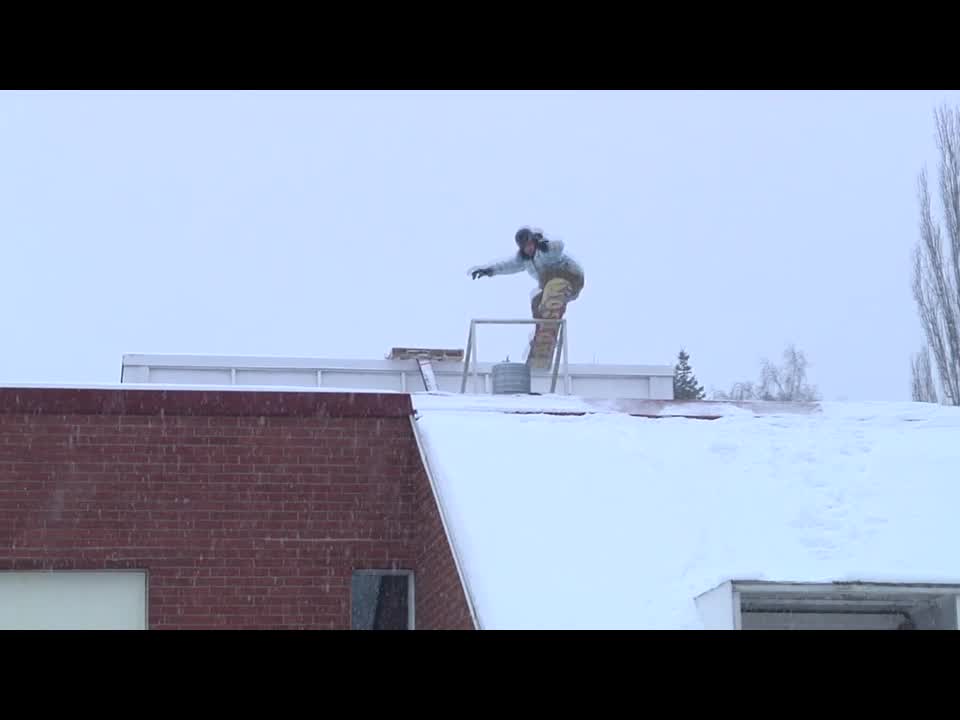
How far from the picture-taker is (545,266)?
17016mm

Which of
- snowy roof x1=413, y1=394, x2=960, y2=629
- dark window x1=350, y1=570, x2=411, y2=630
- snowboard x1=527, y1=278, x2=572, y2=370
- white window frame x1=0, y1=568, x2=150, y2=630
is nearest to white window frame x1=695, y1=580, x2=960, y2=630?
snowy roof x1=413, y1=394, x2=960, y2=629

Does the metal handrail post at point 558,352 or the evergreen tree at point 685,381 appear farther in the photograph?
the evergreen tree at point 685,381

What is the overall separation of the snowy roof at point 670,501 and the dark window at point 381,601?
50.8 inches

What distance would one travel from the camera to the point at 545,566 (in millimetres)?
10156

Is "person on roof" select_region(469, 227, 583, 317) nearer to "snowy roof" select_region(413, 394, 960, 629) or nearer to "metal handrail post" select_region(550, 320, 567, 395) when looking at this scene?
"metal handrail post" select_region(550, 320, 567, 395)

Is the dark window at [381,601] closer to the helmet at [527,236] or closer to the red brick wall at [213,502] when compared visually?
the red brick wall at [213,502]

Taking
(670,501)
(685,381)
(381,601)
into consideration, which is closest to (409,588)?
(381,601)

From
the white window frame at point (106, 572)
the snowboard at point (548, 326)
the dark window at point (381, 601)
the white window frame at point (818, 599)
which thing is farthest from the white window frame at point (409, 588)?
the snowboard at point (548, 326)

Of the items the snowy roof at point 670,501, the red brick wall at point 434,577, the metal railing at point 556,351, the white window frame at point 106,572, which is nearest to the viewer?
the snowy roof at point 670,501

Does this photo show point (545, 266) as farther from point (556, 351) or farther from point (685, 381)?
point (685, 381)

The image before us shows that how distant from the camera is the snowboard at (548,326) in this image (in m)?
16.5

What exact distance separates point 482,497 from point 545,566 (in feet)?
3.37
